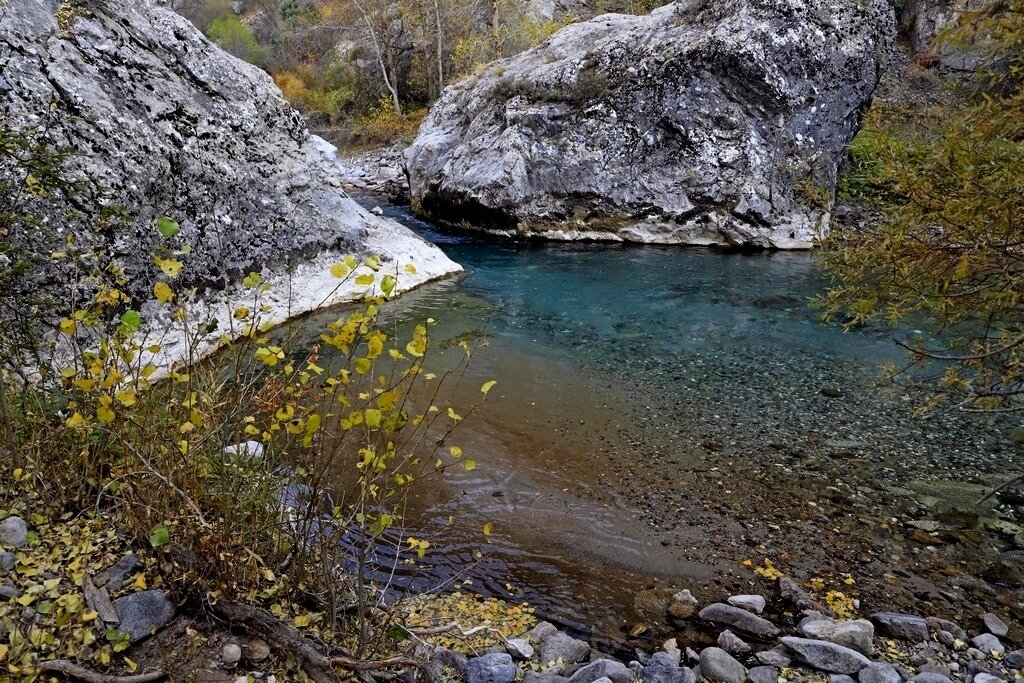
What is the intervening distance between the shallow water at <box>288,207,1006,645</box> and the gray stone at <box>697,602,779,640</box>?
1.02ft

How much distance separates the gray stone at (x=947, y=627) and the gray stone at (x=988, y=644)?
0.18ft

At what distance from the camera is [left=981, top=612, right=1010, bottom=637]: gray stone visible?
332cm

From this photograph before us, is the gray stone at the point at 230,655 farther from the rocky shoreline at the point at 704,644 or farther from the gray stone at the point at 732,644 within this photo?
the gray stone at the point at 732,644

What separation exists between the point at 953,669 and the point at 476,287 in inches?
342

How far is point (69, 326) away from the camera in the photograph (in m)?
2.61

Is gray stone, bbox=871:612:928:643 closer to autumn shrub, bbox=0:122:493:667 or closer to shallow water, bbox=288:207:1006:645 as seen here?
shallow water, bbox=288:207:1006:645

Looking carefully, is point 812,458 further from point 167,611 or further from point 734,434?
point 167,611

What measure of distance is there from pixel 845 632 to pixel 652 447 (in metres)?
2.36

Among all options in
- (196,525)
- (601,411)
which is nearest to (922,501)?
(601,411)

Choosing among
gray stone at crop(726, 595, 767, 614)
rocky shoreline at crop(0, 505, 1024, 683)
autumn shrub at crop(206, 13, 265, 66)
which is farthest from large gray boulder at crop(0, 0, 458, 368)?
autumn shrub at crop(206, 13, 265, 66)

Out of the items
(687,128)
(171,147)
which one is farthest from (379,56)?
(171,147)

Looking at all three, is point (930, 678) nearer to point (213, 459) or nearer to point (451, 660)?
point (451, 660)

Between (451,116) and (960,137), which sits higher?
(451,116)

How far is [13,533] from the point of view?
2.55 m
